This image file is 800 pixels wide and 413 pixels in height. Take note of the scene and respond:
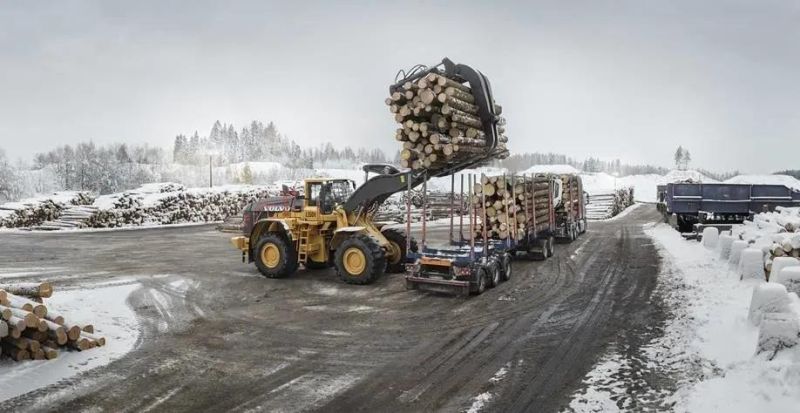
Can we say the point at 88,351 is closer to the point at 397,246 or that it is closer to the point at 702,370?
the point at 397,246

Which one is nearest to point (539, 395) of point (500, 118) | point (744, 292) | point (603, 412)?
point (603, 412)

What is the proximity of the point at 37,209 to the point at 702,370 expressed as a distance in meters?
31.7

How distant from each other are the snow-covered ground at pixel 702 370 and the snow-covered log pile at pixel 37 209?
30181mm

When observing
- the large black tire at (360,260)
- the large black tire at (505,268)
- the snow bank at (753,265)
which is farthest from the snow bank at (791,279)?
the large black tire at (360,260)

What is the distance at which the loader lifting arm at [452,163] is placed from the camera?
38.9ft

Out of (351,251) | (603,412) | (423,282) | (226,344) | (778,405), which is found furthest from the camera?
(351,251)

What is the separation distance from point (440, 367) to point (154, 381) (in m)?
3.38

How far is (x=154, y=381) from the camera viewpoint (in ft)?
21.2

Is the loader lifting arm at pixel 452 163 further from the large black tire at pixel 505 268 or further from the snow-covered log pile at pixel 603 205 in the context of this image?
the snow-covered log pile at pixel 603 205

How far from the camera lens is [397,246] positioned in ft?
45.0

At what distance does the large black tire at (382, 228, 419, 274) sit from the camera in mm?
13562

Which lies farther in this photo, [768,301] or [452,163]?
[452,163]

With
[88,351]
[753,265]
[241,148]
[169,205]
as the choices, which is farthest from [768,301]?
[241,148]

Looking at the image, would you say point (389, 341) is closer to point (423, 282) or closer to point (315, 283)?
point (423, 282)
